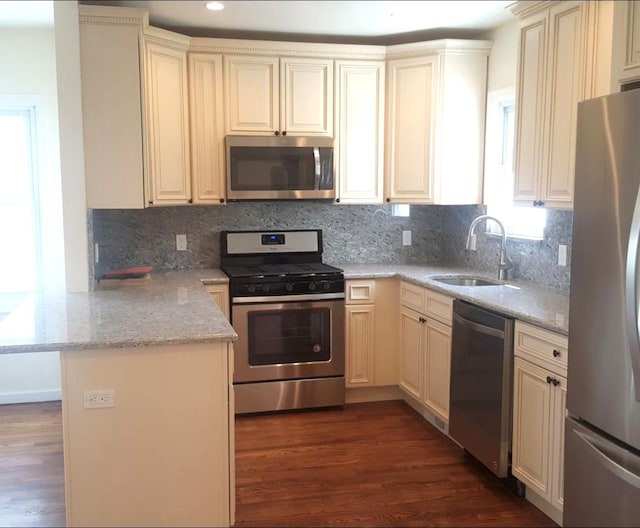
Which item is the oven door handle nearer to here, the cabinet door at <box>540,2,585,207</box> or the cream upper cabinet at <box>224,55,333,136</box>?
the cream upper cabinet at <box>224,55,333,136</box>

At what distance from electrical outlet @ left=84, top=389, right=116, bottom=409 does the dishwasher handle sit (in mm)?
1738

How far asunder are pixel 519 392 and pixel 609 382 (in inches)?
26.0

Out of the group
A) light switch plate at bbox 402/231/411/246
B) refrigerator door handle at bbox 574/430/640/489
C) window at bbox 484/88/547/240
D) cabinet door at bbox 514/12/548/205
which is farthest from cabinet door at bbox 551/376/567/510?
light switch plate at bbox 402/231/411/246

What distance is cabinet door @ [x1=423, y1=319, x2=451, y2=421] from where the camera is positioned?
3510 mm

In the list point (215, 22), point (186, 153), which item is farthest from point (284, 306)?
point (215, 22)

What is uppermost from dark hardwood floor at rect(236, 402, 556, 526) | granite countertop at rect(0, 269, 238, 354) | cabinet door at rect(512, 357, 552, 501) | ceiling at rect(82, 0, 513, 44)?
ceiling at rect(82, 0, 513, 44)

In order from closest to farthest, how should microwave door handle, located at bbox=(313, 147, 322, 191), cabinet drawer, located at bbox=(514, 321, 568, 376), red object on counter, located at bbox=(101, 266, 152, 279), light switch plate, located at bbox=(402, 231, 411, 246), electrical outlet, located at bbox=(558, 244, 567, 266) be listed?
cabinet drawer, located at bbox=(514, 321, 568, 376) < electrical outlet, located at bbox=(558, 244, 567, 266) < red object on counter, located at bbox=(101, 266, 152, 279) < microwave door handle, located at bbox=(313, 147, 322, 191) < light switch plate, located at bbox=(402, 231, 411, 246)

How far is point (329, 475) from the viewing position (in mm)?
3168

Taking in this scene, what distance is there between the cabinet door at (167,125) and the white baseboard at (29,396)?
64.0 inches

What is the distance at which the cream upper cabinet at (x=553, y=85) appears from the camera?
8.89 ft

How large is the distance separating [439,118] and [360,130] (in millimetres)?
545

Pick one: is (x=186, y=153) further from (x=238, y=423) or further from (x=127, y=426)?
(x=127, y=426)

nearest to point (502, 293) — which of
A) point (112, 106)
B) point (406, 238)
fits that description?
point (406, 238)

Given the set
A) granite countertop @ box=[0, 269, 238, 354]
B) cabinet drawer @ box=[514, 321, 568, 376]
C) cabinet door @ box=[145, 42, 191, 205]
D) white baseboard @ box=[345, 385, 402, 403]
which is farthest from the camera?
white baseboard @ box=[345, 385, 402, 403]
